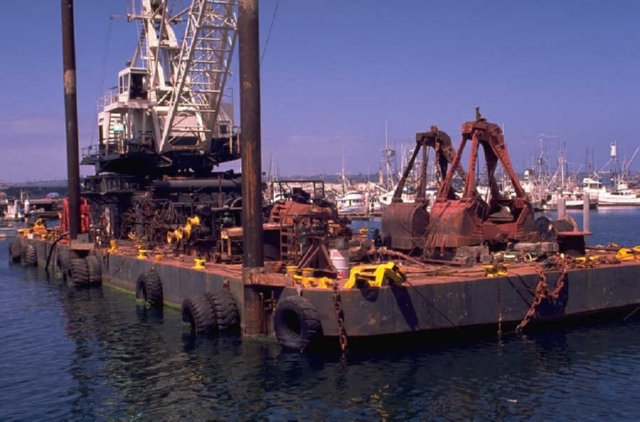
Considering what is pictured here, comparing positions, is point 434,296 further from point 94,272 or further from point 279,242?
point 94,272

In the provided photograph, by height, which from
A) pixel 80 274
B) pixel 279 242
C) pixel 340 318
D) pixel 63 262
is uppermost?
pixel 279 242

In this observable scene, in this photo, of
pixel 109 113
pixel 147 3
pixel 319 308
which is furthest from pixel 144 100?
pixel 319 308

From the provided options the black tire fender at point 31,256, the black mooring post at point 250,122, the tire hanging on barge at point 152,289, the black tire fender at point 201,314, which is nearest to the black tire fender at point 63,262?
the black tire fender at point 31,256

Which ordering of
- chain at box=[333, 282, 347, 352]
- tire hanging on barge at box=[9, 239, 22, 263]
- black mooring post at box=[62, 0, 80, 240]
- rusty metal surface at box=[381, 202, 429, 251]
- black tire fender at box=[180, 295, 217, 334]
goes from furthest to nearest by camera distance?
tire hanging on barge at box=[9, 239, 22, 263] → black mooring post at box=[62, 0, 80, 240] → rusty metal surface at box=[381, 202, 429, 251] → black tire fender at box=[180, 295, 217, 334] → chain at box=[333, 282, 347, 352]

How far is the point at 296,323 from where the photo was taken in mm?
18969

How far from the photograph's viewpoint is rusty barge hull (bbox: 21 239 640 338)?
18.3m

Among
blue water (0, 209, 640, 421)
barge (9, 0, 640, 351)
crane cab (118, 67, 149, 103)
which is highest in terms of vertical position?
crane cab (118, 67, 149, 103)

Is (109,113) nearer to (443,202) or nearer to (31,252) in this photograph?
(31,252)

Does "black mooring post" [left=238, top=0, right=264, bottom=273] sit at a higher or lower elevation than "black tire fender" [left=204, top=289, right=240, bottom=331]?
higher

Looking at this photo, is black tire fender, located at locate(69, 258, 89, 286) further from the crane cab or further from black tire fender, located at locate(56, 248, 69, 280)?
the crane cab

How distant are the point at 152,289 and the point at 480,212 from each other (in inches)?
494

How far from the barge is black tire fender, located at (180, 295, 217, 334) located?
44mm

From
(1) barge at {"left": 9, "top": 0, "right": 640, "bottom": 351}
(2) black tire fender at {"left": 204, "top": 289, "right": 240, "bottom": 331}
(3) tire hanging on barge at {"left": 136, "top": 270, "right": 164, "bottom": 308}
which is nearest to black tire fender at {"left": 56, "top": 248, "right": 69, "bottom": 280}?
(1) barge at {"left": 9, "top": 0, "right": 640, "bottom": 351}

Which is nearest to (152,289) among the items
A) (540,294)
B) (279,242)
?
(279,242)
